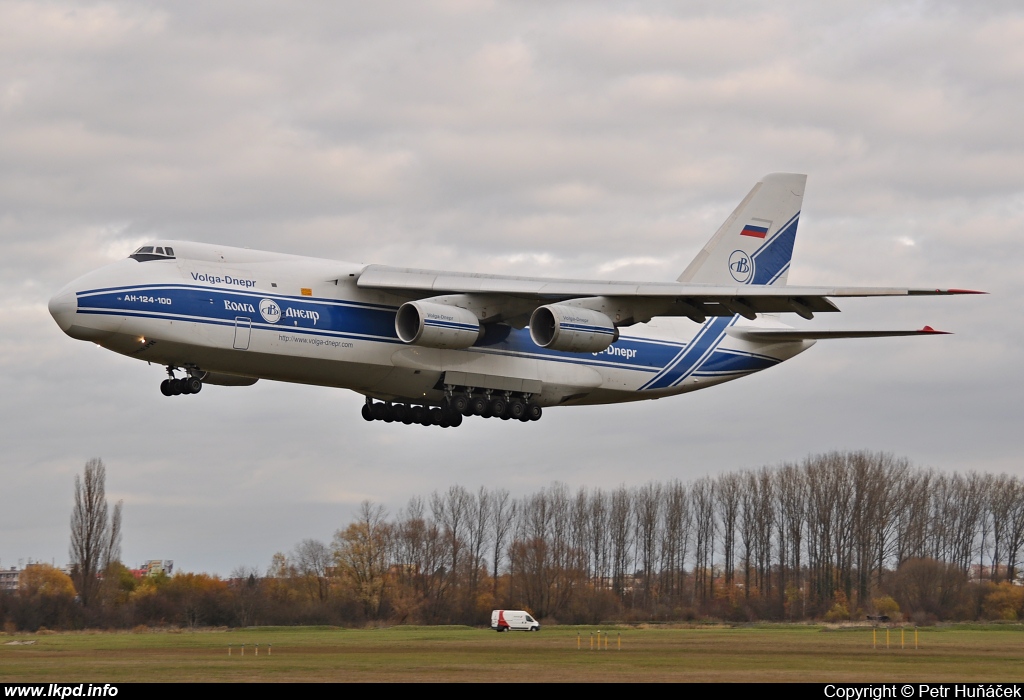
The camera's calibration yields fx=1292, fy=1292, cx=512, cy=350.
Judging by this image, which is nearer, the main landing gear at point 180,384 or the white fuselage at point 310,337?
the white fuselage at point 310,337

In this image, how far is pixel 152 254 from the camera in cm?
1862

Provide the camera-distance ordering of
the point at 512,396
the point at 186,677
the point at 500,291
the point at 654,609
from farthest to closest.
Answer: the point at 654,609 → the point at 512,396 → the point at 500,291 → the point at 186,677

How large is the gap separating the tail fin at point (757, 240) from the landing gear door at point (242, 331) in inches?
376

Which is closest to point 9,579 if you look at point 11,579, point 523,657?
point 11,579

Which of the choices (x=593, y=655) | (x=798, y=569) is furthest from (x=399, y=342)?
(x=798, y=569)

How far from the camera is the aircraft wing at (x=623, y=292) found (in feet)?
65.2

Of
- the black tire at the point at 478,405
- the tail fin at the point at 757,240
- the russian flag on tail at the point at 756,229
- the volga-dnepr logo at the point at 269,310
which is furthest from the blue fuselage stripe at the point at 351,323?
the russian flag on tail at the point at 756,229

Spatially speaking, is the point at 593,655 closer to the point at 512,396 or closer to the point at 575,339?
the point at 512,396

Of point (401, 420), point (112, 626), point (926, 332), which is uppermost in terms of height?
point (926, 332)

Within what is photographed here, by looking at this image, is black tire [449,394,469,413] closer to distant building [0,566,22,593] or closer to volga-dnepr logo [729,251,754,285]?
volga-dnepr logo [729,251,754,285]

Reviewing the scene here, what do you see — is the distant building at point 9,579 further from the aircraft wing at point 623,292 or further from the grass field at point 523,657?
the aircraft wing at point 623,292

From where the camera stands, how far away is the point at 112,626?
37812 millimetres

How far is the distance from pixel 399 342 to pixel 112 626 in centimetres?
2162

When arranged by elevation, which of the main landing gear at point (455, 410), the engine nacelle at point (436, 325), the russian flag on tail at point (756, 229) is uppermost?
the russian flag on tail at point (756, 229)
